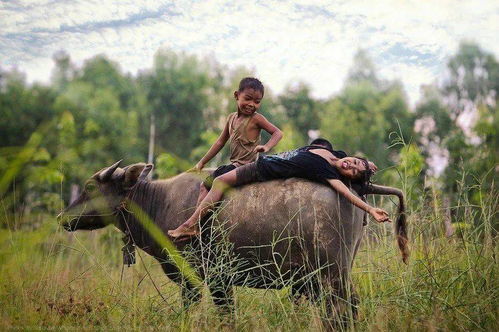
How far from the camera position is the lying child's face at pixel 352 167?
14.7 feet

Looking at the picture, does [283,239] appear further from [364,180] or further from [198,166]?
[198,166]

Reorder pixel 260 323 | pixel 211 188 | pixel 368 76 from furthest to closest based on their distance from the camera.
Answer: pixel 368 76 < pixel 211 188 < pixel 260 323

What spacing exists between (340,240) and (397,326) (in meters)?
0.86

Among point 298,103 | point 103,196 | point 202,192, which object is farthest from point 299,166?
point 298,103

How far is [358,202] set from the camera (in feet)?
13.6

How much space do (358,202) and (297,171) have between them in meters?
0.69

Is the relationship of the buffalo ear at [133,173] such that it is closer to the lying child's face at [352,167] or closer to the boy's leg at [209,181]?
the boy's leg at [209,181]

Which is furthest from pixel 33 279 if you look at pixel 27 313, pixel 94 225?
pixel 27 313

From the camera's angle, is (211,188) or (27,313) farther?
(211,188)

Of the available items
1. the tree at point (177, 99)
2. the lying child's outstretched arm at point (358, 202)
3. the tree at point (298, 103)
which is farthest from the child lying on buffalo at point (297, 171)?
the tree at point (298, 103)

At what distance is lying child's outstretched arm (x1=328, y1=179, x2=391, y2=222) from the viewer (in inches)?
152

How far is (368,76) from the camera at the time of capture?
55406 millimetres

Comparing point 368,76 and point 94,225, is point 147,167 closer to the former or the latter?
point 94,225

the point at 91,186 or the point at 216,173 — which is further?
the point at 91,186
